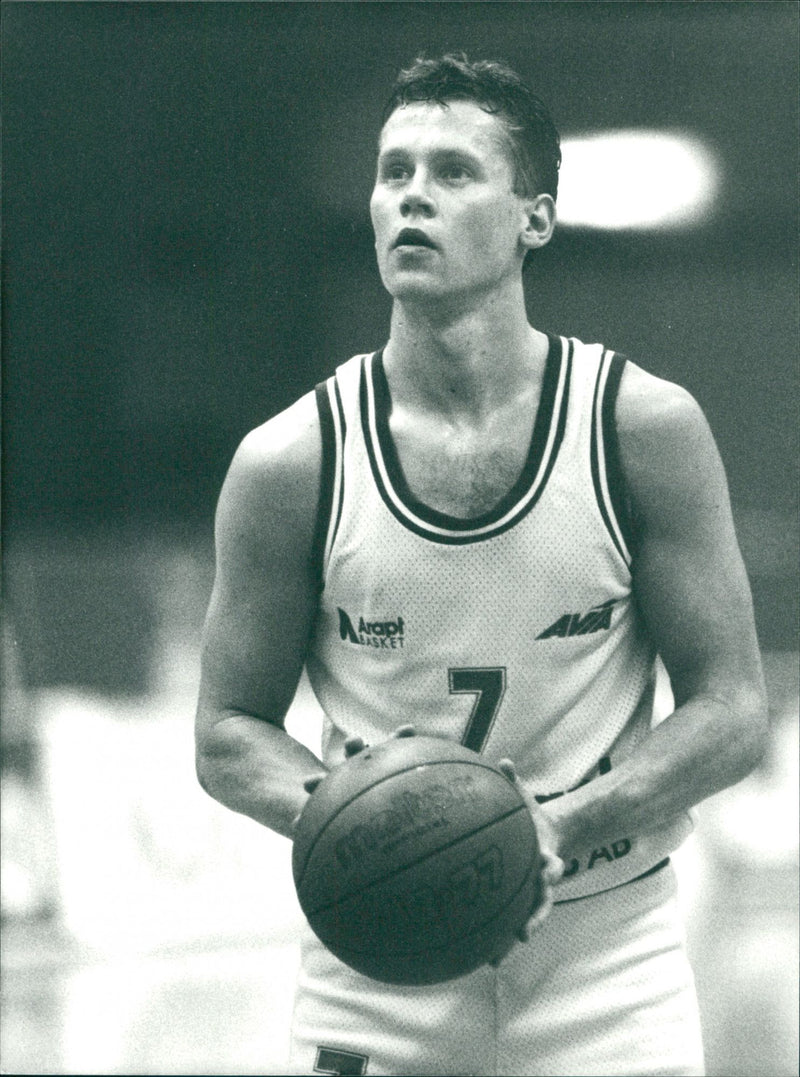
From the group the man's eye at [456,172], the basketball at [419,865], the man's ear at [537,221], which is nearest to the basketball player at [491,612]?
the man's eye at [456,172]

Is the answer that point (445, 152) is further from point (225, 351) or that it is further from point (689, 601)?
point (225, 351)

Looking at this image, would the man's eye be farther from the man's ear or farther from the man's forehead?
the man's ear

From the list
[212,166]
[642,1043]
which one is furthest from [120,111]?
[642,1043]

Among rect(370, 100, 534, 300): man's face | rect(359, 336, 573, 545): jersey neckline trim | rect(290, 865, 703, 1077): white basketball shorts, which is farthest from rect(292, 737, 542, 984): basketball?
rect(370, 100, 534, 300): man's face

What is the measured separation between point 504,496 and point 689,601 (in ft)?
1.13

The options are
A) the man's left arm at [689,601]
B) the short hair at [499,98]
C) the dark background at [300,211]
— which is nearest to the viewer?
the man's left arm at [689,601]

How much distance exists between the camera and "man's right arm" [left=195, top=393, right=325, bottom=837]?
105 inches

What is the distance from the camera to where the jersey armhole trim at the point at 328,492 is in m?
2.66

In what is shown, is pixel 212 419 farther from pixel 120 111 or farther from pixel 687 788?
pixel 687 788

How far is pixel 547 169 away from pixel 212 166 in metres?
1.14

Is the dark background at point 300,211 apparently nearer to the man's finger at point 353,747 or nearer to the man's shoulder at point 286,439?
the man's shoulder at point 286,439

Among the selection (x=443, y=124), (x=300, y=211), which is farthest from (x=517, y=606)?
(x=300, y=211)

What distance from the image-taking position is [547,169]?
294cm

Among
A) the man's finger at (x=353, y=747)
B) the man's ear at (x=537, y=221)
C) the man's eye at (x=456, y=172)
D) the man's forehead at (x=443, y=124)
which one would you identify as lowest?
the man's finger at (x=353, y=747)
